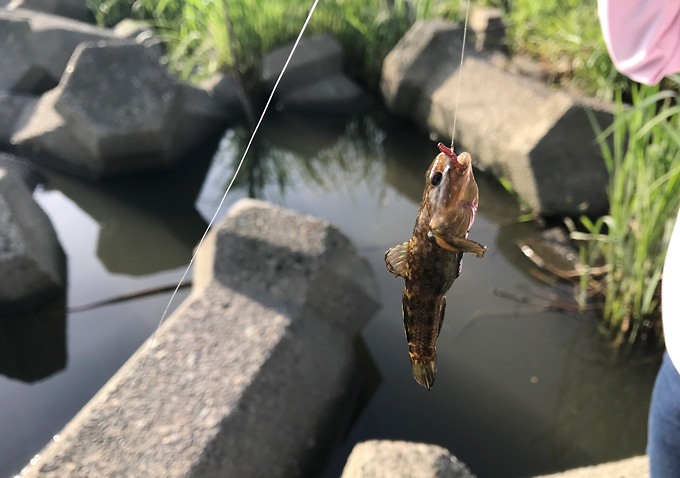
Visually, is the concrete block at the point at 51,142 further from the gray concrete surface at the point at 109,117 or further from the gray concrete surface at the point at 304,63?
the gray concrete surface at the point at 304,63

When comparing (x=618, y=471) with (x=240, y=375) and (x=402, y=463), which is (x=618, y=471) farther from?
(x=240, y=375)

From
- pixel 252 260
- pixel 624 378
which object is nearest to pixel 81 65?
pixel 252 260

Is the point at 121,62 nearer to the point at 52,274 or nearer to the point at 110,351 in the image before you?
the point at 52,274

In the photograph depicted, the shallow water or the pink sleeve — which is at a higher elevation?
the pink sleeve

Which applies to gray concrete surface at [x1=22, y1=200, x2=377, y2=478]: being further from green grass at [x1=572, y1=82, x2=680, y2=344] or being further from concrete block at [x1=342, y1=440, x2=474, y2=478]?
green grass at [x1=572, y1=82, x2=680, y2=344]

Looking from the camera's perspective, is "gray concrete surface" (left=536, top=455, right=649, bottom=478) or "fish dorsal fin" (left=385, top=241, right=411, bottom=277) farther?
"gray concrete surface" (left=536, top=455, right=649, bottom=478)

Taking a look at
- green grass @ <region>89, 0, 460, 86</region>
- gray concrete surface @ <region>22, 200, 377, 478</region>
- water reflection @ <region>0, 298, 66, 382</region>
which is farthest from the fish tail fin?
green grass @ <region>89, 0, 460, 86</region>
